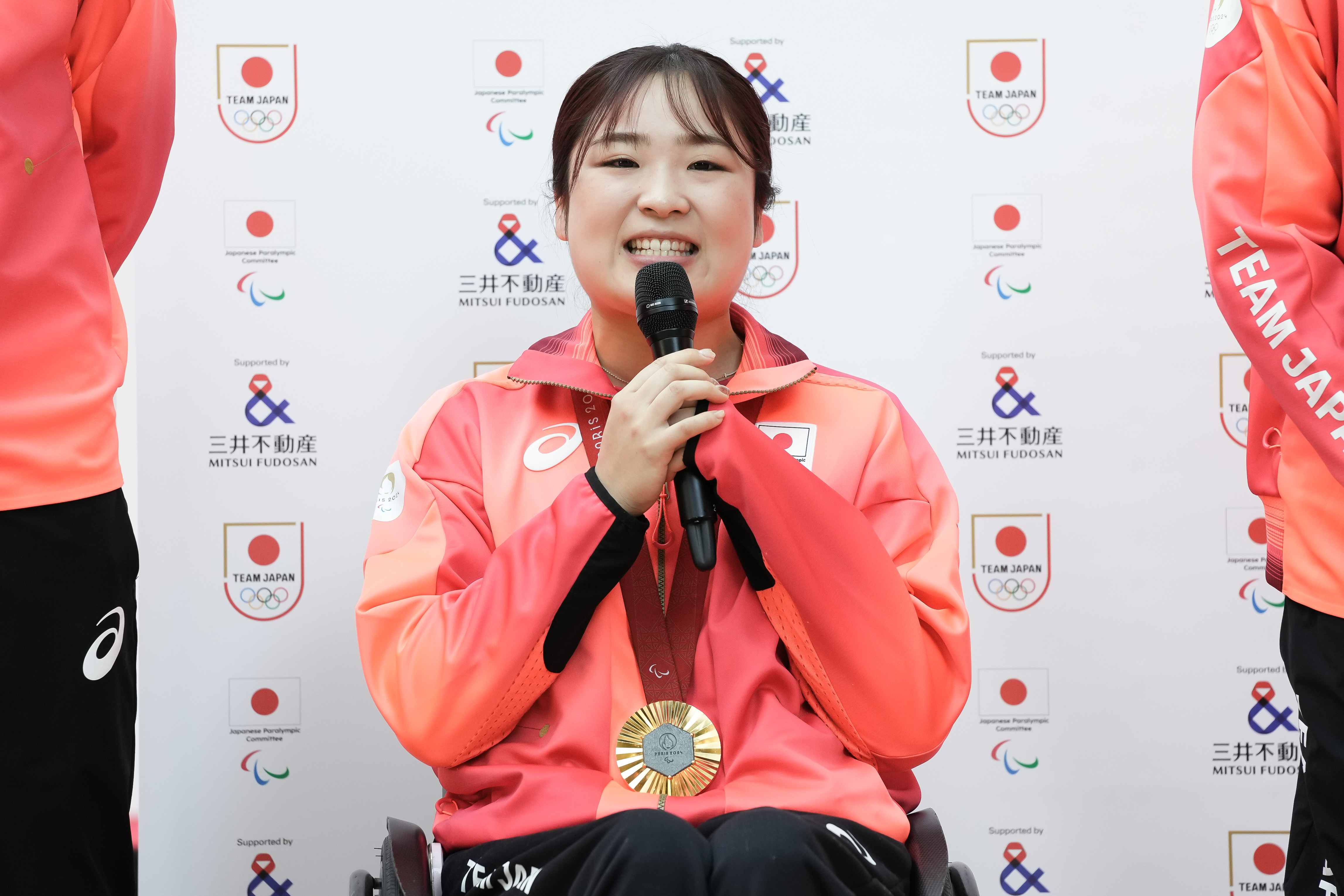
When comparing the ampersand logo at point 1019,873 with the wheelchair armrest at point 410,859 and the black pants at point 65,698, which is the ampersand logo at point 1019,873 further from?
the black pants at point 65,698

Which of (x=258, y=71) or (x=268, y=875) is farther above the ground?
(x=258, y=71)

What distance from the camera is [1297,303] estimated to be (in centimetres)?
129

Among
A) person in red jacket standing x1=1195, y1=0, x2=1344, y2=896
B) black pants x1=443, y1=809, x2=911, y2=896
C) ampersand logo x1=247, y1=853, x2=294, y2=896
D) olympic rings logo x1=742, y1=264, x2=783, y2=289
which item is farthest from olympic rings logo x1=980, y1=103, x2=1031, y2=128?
ampersand logo x1=247, y1=853, x2=294, y2=896

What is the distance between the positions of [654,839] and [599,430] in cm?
60

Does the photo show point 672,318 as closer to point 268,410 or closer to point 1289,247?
point 1289,247

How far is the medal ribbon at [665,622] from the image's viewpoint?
1.39 m

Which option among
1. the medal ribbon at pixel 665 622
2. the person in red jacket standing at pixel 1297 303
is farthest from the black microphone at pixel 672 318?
the person in red jacket standing at pixel 1297 303

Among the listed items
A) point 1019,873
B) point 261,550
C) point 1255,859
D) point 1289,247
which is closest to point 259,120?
point 261,550

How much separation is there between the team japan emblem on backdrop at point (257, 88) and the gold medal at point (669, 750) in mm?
1466

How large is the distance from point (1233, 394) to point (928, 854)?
135cm

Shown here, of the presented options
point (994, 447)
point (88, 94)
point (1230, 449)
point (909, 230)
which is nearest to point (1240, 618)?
point (1230, 449)

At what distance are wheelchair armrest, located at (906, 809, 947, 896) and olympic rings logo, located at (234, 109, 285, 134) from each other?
175 cm

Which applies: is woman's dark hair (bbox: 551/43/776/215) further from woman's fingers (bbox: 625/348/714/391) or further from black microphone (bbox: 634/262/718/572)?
woman's fingers (bbox: 625/348/714/391)

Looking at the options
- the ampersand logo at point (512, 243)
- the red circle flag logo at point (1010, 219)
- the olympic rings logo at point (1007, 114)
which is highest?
the olympic rings logo at point (1007, 114)
